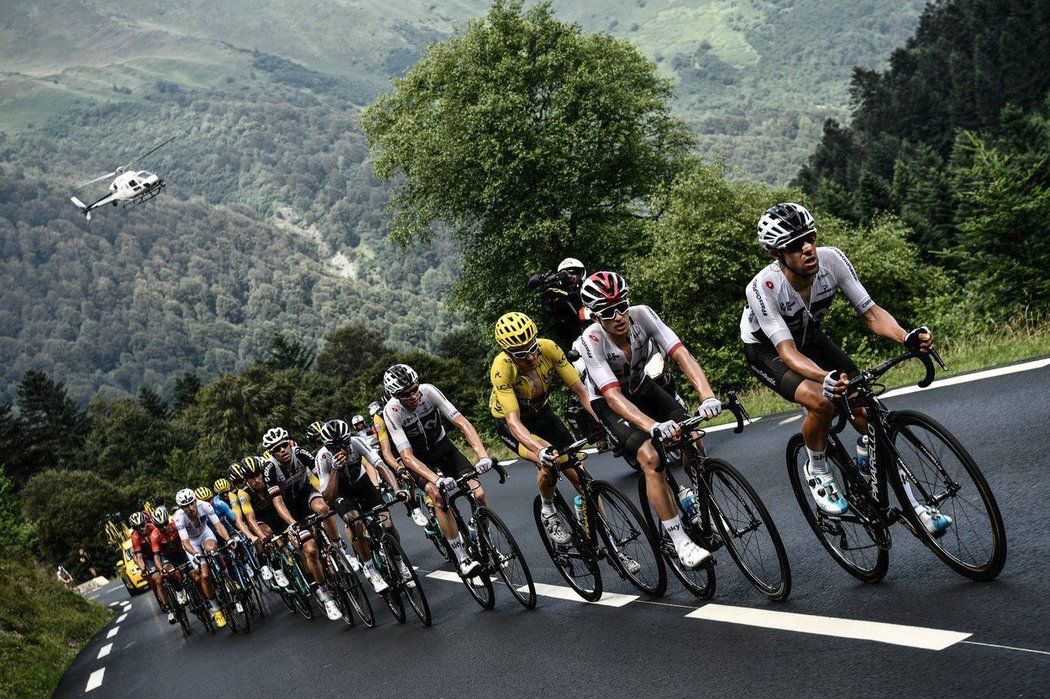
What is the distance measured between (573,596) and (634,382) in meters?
2.20

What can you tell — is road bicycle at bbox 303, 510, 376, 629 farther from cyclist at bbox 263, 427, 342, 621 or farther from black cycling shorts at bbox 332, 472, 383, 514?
black cycling shorts at bbox 332, 472, 383, 514

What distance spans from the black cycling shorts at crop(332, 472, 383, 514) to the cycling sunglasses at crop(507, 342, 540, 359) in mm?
3858

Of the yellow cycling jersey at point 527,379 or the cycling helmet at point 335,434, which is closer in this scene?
the yellow cycling jersey at point 527,379

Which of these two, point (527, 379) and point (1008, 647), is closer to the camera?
point (1008, 647)

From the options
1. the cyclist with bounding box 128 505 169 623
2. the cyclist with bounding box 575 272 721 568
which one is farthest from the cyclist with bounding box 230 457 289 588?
the cyclist with bounding box 575 272 721 568

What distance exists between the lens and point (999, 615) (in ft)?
14.9

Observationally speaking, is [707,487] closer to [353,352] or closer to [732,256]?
[732,256]

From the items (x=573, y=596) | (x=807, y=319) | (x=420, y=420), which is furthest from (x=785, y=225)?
(x=420, y=420)

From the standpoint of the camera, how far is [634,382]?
6.68 meters

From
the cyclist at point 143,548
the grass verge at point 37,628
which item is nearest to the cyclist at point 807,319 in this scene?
the grass verge at point 37,628

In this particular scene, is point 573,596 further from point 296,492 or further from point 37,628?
point 37,628

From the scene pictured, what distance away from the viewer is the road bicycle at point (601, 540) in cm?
681

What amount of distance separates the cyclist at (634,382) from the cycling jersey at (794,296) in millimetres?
544

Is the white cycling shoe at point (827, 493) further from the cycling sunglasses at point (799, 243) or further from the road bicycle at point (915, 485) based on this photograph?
the cycling sunglasses at point (799, 243)
